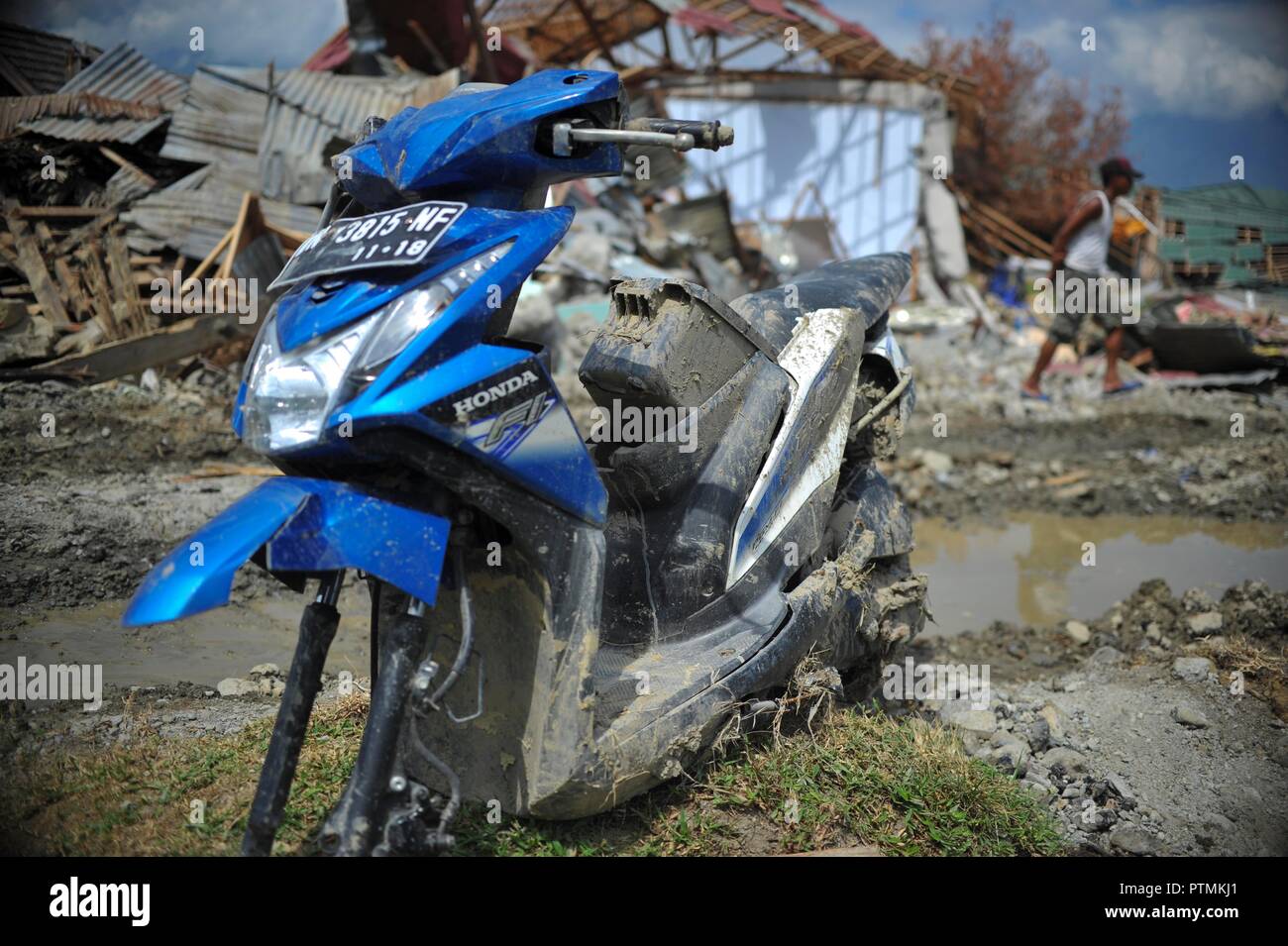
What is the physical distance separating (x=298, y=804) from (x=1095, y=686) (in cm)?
302

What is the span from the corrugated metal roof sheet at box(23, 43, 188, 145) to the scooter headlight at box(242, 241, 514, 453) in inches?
194

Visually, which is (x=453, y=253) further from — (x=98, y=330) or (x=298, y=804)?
(x=98, y=330)

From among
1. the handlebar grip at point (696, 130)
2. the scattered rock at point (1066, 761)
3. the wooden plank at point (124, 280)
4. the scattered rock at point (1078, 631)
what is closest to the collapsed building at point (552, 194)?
the wooden plank at point (124, 280)

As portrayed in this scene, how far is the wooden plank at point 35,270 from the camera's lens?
5.73 meters

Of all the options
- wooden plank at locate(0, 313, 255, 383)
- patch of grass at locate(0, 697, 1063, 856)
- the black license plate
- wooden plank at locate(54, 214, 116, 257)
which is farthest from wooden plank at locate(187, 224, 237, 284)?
the black license plate

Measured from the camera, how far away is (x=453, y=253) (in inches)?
81.3

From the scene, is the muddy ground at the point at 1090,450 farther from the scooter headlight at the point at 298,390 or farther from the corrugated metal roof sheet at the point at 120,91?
the corrugated metal roof sheet at the point at 120,91

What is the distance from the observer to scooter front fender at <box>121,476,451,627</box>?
1785mm

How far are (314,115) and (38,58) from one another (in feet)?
14.0

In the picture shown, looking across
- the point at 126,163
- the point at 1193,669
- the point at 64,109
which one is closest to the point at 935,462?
the point at 1193,669

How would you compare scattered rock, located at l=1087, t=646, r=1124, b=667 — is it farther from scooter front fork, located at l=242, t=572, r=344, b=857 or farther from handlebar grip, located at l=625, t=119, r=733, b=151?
scooter front fork, located at l=242, t=572, r=344, b=857

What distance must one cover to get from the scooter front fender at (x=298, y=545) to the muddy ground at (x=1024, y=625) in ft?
4.59

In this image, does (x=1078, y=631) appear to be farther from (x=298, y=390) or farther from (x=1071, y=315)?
(x=1071, y=315)
